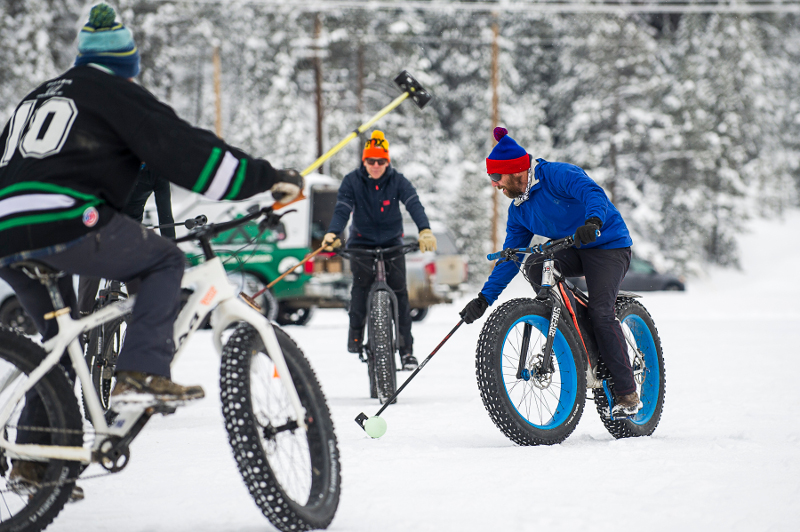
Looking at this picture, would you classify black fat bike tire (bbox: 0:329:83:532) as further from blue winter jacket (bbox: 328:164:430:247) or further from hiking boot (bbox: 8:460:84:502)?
blue winter jacket (bbox: 328:164:430:247)

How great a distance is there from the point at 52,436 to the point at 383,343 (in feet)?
10.6

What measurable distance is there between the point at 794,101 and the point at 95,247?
176ft

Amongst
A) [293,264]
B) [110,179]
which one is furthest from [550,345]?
[293,264]

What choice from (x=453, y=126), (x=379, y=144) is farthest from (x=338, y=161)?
(x=379, y=144)

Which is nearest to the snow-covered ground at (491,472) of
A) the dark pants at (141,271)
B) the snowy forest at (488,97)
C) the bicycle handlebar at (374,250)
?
the dark pants at (141,271)

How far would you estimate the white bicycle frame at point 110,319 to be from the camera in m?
2.64

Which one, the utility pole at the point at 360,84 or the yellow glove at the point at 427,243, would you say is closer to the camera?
the yellow glove at the point at 427,243

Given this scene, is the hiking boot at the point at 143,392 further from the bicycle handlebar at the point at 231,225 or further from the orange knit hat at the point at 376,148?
the orange knit hat at the point at 376,148

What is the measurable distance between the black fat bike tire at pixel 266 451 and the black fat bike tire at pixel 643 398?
2025mm

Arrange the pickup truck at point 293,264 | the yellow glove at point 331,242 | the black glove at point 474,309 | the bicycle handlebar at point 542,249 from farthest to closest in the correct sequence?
the pickup truck at point 293,264 < the yellow glove at point 331,242 < the black glove at point 474,309 < the bicycle handlebar at point 542,249

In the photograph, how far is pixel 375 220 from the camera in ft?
21.2

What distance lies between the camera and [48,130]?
8.44ft

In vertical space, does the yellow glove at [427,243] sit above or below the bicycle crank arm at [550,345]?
above

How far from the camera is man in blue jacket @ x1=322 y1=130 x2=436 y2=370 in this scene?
6.26m
